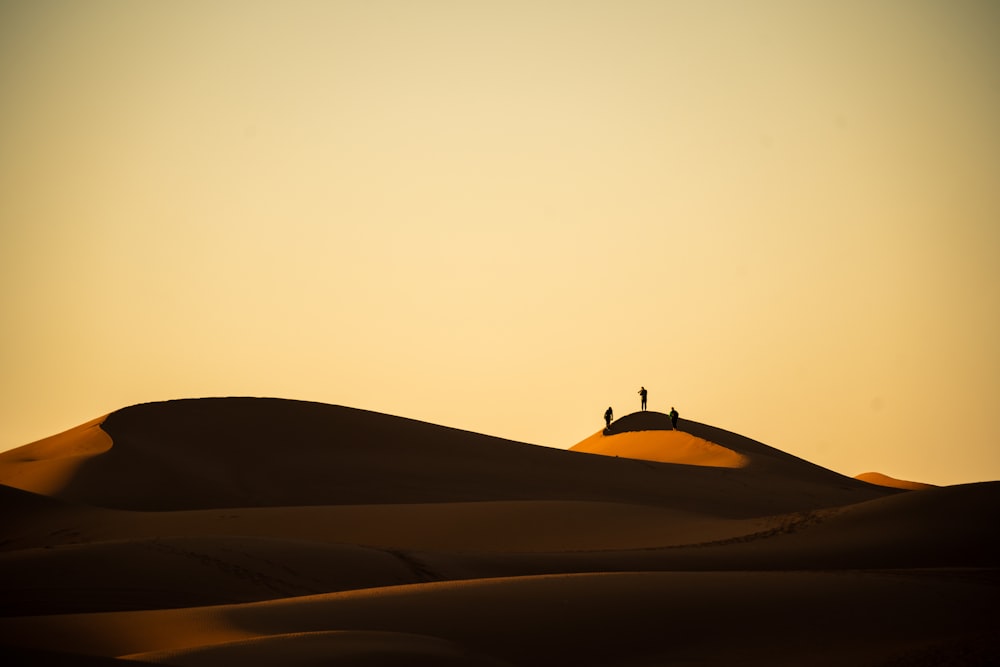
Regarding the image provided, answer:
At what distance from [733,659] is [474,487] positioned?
71.0ft

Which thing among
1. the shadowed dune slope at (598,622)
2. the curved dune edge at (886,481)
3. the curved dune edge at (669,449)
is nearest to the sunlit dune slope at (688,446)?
the curved dune edge at (669,449)

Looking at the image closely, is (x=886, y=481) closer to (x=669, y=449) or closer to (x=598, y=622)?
(x=669, y=449)

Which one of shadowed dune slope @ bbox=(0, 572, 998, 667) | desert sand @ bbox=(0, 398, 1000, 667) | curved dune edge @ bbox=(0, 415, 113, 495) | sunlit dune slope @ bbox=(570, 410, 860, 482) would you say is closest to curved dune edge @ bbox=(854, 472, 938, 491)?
sunlit dune slope @ bbox=(570, 410, 860, 482)

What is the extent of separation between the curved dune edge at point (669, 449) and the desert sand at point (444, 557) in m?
4.40

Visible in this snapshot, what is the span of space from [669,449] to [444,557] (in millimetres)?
26481

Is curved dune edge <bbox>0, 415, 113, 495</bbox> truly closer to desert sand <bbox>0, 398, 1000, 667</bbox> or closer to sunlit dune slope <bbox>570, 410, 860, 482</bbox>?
desert sand <bbox>0, 398, 1000, 667</bbox>

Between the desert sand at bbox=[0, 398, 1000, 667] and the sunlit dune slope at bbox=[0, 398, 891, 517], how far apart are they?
0.11 m

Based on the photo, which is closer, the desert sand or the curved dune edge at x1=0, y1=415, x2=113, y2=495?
the desert sand

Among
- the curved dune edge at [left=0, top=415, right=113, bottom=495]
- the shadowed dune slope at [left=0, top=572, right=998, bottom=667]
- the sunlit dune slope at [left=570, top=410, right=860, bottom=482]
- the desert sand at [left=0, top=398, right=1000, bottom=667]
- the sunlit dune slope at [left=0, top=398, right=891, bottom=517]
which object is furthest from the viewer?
the sunlit dune slope at [left=570, top=410, right=860, bottom=482]

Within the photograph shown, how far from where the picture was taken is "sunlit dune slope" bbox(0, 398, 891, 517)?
3131cm

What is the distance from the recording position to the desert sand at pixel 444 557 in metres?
12.0

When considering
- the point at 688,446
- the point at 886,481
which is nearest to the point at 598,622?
the point at 688,446

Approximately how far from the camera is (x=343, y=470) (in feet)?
112

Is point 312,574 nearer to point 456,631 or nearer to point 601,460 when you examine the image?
point 456,631
